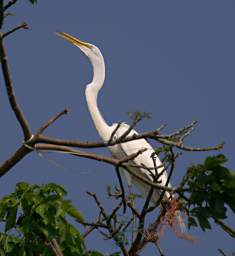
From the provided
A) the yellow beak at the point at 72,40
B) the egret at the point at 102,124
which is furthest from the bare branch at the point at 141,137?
the yellow beak at the point at 72,40

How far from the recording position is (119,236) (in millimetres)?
Answer: 4648

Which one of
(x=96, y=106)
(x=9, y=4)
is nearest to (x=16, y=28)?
(x=9, y=4)

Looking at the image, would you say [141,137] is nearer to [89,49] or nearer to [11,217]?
[11,217]

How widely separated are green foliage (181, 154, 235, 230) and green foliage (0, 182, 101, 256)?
977 mm

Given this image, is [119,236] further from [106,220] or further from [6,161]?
[6,161]

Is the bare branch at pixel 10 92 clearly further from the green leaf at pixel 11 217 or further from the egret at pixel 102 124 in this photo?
the egret at pixel 102 124

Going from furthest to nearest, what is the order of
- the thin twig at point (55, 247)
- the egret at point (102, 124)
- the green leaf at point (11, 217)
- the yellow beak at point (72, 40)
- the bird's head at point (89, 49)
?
the bird's head at point (89, 49)
the yellow beak at point (72, 40)
the egret at point (102, 124)
the green leaf at point (11, 217)
the thin twig at point (55, 247)

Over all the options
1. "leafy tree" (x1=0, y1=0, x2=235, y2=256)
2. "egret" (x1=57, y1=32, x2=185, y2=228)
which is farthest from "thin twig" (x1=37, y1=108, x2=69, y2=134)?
"egret" (x1=57, y1=32, x2=185, y2=228)

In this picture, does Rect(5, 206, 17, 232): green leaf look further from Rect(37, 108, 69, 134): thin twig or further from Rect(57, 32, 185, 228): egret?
Rect(57, 32, 185, 228): egret

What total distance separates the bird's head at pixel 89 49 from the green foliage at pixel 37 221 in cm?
437

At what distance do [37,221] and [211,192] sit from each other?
3.90 ft

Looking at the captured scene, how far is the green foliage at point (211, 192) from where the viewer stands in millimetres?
3490

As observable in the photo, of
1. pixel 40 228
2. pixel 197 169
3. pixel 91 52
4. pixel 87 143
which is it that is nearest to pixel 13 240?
pixel 40 228

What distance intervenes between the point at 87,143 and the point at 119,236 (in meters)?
0.97
